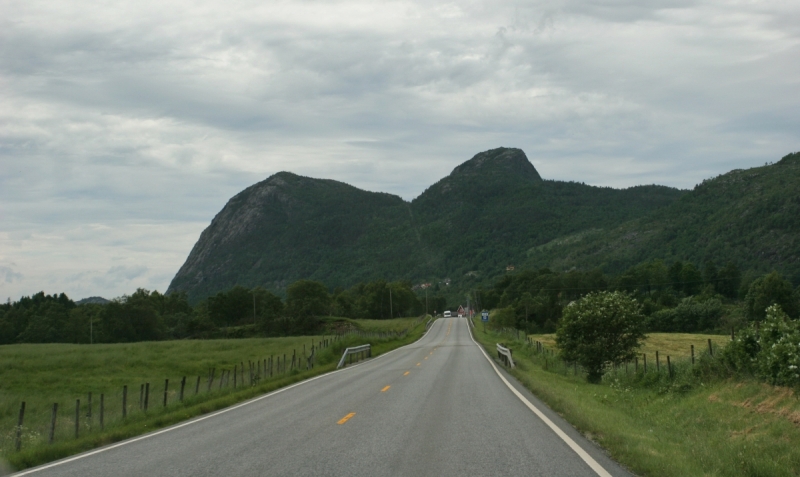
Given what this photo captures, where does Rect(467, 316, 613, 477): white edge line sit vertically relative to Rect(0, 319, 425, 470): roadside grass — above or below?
above

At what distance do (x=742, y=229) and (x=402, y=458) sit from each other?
471ft

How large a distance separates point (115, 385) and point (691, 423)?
109 feet

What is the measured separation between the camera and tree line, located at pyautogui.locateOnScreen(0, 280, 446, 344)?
113188mm

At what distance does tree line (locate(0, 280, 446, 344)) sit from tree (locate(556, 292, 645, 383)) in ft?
261

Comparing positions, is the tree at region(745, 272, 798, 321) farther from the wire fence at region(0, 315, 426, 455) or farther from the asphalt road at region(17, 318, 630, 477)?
the asphalt road at region(17, 318, 630, 477)

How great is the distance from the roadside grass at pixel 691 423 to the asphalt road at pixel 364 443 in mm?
479

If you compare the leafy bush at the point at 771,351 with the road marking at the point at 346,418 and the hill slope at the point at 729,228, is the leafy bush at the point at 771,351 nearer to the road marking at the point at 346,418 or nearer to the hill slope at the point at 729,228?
the road marking at the point at 346,418

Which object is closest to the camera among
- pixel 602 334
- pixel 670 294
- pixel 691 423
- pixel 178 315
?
pixel 691 423

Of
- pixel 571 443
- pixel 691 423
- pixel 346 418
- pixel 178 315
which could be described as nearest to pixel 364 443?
pixel 571 443

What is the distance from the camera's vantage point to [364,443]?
10.9 m

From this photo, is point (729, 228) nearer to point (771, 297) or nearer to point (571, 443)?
point (771, 297)

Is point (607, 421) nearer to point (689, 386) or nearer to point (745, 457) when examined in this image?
point (745, 457)

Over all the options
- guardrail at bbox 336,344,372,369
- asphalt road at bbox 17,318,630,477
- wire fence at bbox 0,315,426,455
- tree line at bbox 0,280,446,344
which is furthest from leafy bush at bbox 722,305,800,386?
tree line at bbox 0,280,446,344

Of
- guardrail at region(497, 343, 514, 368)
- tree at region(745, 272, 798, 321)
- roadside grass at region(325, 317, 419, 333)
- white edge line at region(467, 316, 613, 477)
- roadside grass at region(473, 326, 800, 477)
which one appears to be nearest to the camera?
white edge line at region(467, 316, 613, 477)
